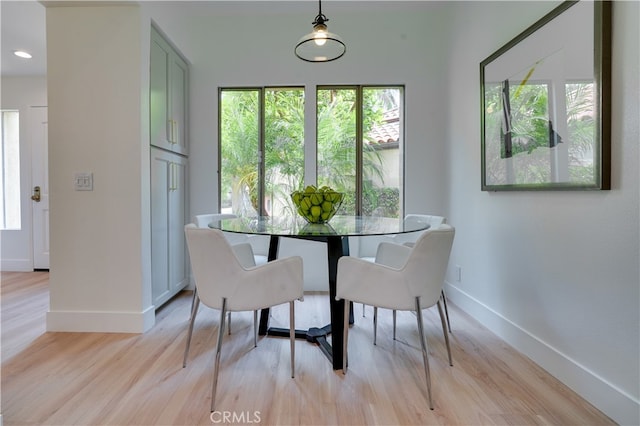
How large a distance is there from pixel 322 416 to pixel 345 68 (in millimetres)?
2926

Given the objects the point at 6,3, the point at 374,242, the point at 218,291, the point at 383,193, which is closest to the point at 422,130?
the point at 383,193

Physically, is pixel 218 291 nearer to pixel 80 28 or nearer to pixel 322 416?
pixel 322 416

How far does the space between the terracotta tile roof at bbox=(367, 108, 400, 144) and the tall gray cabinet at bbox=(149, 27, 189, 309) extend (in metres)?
1.88

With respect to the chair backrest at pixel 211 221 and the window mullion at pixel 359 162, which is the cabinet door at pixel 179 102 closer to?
the chair backrest at pixel 211 221

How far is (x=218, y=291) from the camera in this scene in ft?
4.64

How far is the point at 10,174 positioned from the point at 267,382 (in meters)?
4.57

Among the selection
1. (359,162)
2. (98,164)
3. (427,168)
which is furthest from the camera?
(359,162)

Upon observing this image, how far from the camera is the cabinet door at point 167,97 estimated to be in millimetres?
2305

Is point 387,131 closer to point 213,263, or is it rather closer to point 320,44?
point 320,44

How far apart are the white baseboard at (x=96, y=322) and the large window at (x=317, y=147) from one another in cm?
138

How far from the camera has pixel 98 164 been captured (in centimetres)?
207

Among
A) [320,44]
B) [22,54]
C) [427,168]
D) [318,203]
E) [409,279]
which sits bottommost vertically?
[409,279]

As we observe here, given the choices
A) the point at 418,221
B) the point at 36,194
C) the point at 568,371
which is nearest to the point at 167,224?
the point at 418,221

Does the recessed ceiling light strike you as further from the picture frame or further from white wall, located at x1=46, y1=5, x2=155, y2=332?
the picture frame
